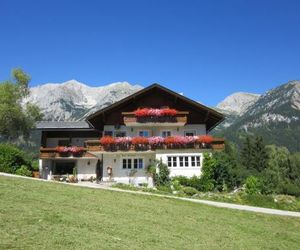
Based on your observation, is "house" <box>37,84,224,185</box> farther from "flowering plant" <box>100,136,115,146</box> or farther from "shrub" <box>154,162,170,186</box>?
"shrub" <box>154,162,170,186</box>

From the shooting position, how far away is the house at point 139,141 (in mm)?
41125

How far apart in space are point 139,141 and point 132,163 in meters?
2.44

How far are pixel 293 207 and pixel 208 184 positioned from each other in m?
9.23

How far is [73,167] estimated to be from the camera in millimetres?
47812

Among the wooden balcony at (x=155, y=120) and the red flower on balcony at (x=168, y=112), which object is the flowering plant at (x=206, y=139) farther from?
the red flower on balcony at (x=168, y=112)

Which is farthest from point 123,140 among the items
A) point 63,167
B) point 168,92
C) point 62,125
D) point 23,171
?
point 62,125

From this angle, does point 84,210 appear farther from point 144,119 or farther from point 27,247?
point 144,119

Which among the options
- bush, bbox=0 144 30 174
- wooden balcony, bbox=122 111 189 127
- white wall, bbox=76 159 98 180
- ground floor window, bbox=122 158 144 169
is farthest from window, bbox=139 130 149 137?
bush, bbox=0 144 30 174

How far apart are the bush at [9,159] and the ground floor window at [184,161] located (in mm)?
14680

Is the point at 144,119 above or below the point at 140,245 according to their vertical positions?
above

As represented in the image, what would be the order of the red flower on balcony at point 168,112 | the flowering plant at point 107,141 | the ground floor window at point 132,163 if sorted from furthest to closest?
the red flower on balcony at point 168,112, the ground floor window at point 132,163, the flowering plant at point 107,141

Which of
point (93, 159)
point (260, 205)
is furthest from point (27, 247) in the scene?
point (93, 159)

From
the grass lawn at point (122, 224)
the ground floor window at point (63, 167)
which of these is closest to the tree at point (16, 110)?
the ground floor window at point (63, 167)

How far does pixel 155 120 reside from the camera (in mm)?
44031
